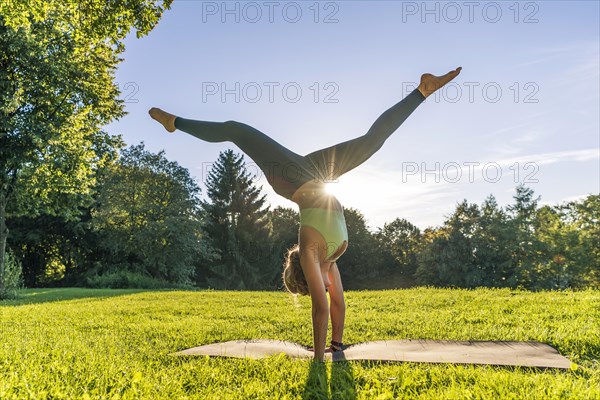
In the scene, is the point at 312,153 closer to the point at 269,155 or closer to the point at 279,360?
the point at 269,155

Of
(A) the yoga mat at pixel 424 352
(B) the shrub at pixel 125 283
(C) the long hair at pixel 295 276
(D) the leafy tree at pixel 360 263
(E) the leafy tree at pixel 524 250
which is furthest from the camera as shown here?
(D) the leafy tree at pixel 360 263

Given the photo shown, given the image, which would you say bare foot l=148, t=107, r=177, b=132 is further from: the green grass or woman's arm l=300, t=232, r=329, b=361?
the green grass

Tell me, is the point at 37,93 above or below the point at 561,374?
above

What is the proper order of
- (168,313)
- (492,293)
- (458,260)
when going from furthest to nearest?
(458,260) → (492,293) → (168,313)

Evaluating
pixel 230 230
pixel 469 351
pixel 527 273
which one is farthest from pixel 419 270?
pixel 469 351

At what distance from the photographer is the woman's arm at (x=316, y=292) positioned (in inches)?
142

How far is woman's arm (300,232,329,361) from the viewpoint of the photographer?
3.60 meters

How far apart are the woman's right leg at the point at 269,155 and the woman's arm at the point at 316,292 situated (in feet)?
1.97

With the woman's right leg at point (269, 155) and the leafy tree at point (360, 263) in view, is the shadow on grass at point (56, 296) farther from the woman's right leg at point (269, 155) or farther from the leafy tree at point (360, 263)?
the leafy tree at point (360, 263)

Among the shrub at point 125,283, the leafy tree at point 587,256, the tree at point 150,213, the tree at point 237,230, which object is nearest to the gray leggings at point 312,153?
the shrub at point 125,283

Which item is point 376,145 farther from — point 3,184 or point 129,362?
point 3,184

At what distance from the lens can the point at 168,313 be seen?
802cm

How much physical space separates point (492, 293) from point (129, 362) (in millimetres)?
7839

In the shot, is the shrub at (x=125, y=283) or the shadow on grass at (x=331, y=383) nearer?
the shadow on grass at (x=331, y=383)
